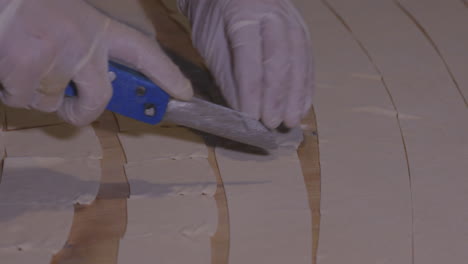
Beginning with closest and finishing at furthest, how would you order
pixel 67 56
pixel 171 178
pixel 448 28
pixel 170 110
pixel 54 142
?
1. pixel 67 56
2. pixel 170 110
3. pixel 171 178
4. pixel 54 142
5. pixel 448 28

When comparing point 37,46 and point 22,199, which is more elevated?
point 37,46

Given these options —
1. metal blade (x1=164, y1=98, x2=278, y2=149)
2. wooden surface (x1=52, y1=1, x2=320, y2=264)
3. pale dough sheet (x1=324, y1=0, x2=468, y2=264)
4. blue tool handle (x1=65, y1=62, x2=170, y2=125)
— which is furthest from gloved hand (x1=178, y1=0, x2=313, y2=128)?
pale dough sheet (x1=324, y1=0, x2=468, y2=264)

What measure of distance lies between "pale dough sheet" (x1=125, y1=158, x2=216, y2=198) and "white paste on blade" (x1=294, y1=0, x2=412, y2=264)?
0.35 m

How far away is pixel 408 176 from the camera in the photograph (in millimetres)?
2184

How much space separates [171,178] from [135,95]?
35 cm

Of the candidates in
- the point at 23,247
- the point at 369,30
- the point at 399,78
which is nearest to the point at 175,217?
the point at 23,247

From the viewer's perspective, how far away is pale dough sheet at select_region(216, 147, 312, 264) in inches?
76.2

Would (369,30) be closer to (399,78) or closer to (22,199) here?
(399,78)

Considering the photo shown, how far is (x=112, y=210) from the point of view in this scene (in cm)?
206

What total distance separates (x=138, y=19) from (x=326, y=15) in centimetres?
75

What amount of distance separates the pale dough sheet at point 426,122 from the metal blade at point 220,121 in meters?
0.47

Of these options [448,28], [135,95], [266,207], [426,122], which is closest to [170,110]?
[135,95]

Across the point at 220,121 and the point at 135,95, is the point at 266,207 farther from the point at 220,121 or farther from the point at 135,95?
the point at 135,95

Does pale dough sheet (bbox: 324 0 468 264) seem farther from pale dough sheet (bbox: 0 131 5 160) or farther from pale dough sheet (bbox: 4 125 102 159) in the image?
pale dough sheet (bbox: 0 131 5 160)
